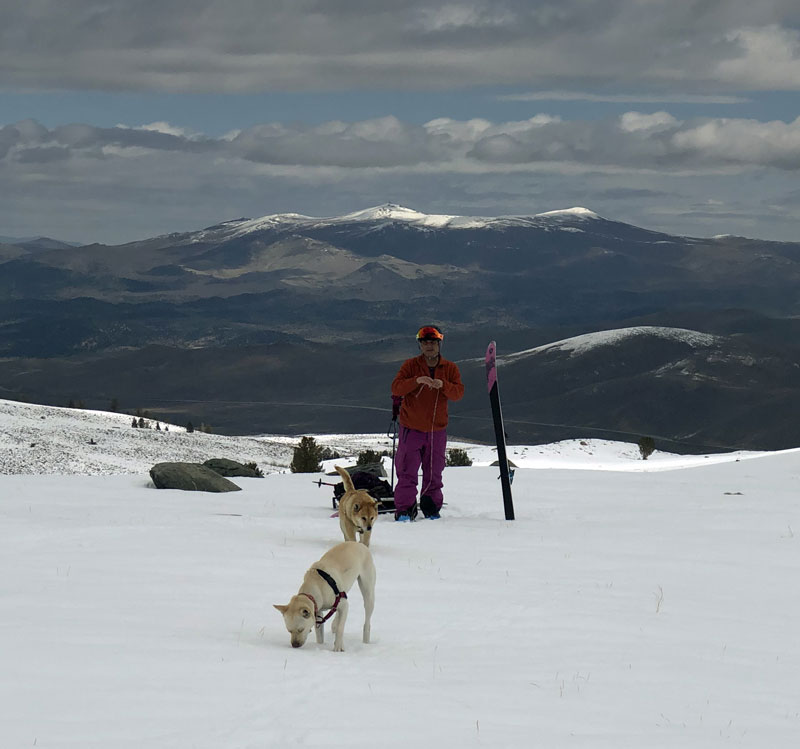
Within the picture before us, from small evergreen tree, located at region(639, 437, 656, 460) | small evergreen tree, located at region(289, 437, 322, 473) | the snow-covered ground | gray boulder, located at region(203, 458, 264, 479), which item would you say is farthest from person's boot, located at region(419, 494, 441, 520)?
small evergreen tree, located at region(639, 437, 656, 460)

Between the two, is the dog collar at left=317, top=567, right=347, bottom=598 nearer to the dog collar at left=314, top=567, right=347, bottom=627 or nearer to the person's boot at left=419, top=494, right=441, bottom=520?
the dog collar at left=314, top=567, right=347, bottom=627

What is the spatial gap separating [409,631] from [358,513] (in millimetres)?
1916

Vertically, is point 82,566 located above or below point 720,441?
below

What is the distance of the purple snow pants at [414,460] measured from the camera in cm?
1380

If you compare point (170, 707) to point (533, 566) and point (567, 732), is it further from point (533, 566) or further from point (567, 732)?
point (533, 566)

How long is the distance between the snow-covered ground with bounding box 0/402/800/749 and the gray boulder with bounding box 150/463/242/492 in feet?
7.45

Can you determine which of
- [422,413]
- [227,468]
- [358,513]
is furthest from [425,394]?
[227,468]

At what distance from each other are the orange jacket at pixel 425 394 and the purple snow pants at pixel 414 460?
0.12m

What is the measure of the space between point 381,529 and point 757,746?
8125 millimetres

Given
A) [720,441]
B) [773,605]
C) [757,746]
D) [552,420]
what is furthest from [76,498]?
[552,420]

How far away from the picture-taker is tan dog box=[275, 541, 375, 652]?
6723 mm

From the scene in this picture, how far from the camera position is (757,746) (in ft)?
17.0

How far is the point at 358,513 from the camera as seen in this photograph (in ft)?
30.8

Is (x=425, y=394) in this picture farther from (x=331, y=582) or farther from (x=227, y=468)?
(x=227, y=468)
